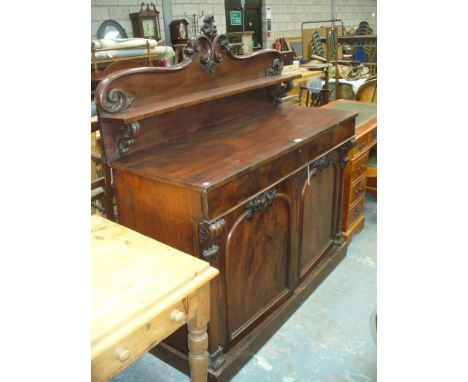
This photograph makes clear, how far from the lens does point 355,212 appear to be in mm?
2688

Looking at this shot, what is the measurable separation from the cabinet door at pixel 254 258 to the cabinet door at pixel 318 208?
0.16 metres

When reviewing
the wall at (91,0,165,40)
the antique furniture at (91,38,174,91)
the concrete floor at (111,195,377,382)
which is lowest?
the concrete floor at (111,195,377,382)

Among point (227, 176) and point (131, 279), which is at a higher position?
point (227, 176)

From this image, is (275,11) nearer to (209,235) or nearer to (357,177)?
(357,177)

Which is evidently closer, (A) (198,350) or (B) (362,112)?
(A) (198,350)

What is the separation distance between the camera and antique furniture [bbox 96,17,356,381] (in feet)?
4.59

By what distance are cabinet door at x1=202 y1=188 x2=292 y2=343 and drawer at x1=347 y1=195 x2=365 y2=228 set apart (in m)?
0.84

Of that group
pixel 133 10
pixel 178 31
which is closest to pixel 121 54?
pixel 133 10

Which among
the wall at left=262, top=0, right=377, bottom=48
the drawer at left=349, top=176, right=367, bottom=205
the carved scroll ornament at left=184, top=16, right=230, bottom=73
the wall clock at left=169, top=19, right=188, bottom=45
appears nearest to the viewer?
the carved scroll ornament at left=184, top=16, right=230, bottom=73

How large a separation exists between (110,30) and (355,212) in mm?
4495

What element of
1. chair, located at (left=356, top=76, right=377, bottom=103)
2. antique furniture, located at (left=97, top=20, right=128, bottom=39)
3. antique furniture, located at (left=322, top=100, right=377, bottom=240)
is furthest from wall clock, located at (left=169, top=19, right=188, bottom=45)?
antique furniture, located at (left=322, top=100, right=377, bottom=240)

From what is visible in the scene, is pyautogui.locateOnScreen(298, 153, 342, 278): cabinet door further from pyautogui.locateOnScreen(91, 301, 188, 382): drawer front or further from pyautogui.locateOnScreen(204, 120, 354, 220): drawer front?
pyautogui.locateOnScreen(91, 301, 188, 382): drawer front

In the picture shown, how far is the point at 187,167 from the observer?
1418 millimetres
